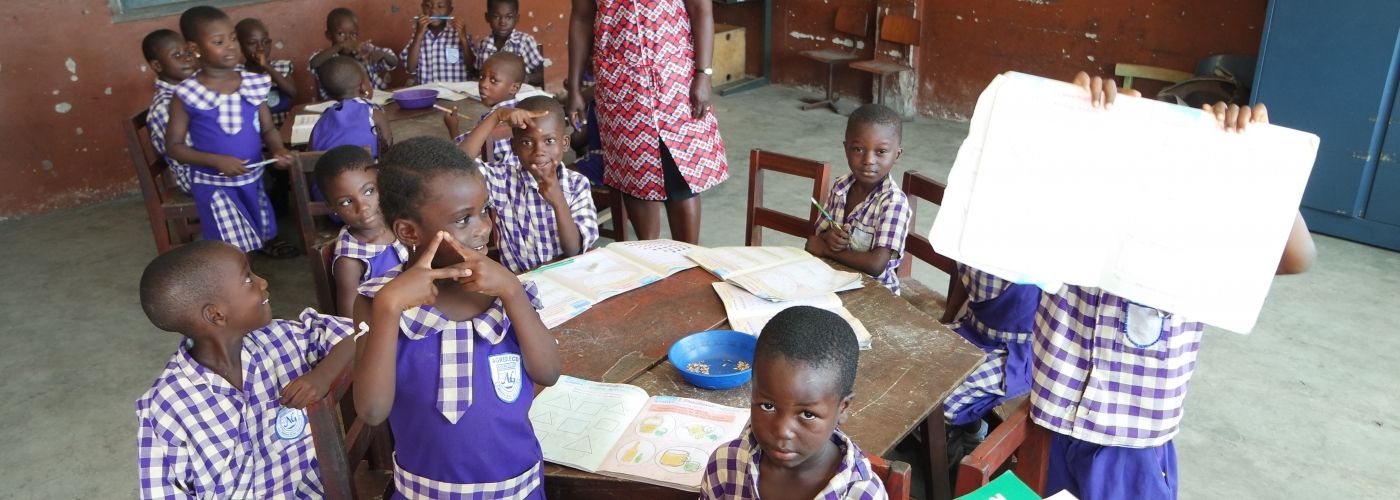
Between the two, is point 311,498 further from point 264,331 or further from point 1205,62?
point 1205,62

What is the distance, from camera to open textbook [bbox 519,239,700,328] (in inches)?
84.4

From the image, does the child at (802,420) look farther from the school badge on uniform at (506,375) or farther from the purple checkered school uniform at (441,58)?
the purple checkered school uniform at (441,58)

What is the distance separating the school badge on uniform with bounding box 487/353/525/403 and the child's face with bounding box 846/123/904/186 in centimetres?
130

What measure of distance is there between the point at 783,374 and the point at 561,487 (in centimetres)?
58

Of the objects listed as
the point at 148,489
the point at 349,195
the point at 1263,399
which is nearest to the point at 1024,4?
the point at 1263,399

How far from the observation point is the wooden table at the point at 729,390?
1664mm

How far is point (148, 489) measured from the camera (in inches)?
64.1

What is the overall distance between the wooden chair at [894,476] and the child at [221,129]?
2888mm

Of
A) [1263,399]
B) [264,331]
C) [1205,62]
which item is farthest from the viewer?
[1205,62]

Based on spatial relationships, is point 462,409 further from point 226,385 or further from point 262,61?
point 262,61

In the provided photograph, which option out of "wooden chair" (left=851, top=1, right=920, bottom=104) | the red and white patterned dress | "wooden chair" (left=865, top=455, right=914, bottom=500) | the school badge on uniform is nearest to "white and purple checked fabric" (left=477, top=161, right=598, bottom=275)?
the red and white patterned dress

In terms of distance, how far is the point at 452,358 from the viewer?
1486 mm

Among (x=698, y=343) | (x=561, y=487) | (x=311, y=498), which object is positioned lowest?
(x=311, y=498)

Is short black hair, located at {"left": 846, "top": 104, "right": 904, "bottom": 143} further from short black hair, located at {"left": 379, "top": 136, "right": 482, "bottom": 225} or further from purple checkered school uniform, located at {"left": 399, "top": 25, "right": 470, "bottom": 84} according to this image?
→ purple checkered school uniform, located at {"left": 399, "top": 25, "right": 470, "bottom": 84}
